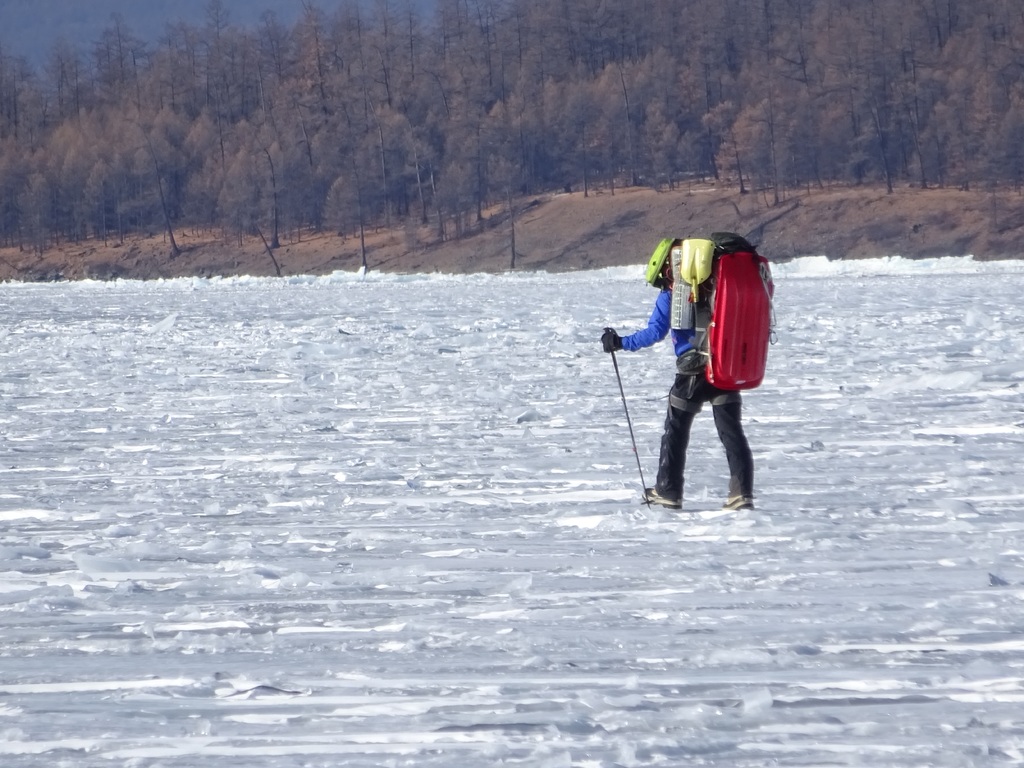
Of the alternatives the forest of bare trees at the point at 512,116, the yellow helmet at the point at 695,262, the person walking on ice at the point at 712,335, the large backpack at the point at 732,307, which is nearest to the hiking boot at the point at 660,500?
the person walking on ice at the point at 712,335

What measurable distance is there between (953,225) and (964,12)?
30064mm

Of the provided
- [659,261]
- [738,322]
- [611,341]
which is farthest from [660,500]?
[659,261]

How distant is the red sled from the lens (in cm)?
604

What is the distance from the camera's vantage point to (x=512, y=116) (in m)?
74.6

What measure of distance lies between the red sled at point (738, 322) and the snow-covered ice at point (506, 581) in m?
0.66

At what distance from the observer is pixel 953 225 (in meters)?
55.6

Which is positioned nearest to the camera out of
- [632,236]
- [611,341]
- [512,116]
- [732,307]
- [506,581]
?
[506,581]

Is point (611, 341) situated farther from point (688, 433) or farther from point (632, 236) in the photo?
point (632, 236)

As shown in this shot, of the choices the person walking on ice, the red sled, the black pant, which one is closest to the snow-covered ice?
the black pant

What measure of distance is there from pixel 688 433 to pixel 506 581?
1511mm

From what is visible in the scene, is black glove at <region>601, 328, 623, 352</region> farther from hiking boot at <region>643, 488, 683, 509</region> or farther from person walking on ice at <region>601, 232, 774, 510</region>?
hiking boot at <region>643, 488, 683, 509</region>

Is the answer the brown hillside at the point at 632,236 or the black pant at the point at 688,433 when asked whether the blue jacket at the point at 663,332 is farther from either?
the brown hillside at the point at 632,236

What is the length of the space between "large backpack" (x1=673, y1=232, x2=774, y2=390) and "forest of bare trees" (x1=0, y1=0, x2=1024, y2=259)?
58029mm

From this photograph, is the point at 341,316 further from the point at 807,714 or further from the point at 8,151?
the point at 8,151
